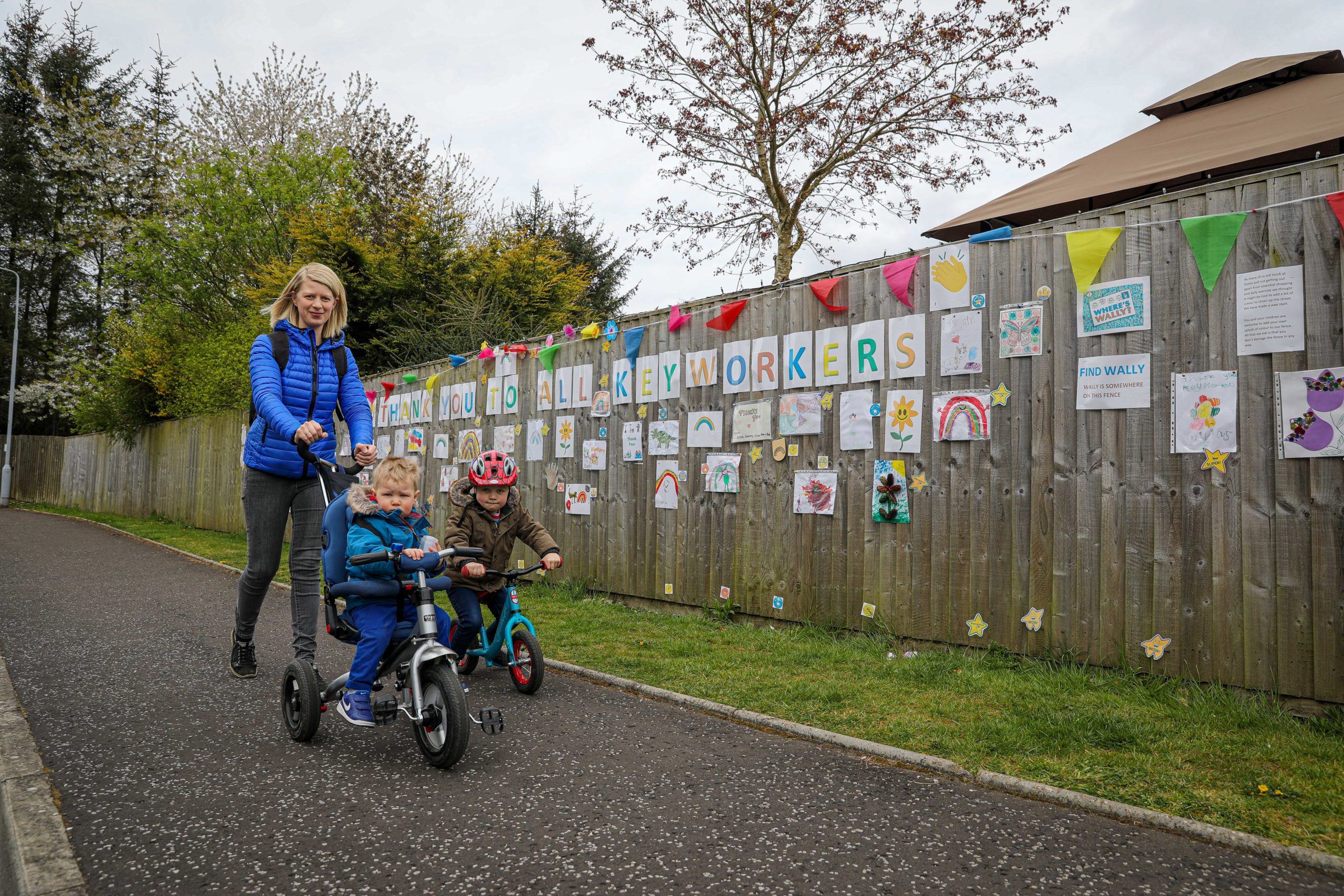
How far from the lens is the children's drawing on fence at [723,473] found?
6730 millimetres

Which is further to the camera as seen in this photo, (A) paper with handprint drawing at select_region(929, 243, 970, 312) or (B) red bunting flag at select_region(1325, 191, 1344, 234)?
(A) paper with handprint drawing at select_region(929, 243, 970, 312)

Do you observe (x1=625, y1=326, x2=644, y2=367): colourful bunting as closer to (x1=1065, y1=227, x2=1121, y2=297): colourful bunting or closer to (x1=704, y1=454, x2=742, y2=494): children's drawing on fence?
(x1=704, y1=454, x2=742, y2=494): children's drawing on fence

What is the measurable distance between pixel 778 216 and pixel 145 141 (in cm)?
2601

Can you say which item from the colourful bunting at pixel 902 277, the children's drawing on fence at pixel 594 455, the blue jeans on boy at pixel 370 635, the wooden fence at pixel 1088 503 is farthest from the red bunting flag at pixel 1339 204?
the children's drawing on fence at pixel 594 455

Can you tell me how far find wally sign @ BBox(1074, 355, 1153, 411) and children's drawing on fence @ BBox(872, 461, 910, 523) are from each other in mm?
1218

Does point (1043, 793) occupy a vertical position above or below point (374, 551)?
below

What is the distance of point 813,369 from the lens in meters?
6.16

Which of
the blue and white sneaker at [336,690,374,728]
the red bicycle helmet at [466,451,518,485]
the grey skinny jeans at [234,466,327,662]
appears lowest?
the blue and white sneaker at [336,690,374,728]

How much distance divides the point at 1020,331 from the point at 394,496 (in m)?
3.67

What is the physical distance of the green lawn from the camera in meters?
3.04

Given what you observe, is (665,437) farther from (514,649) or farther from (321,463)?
(321,463)

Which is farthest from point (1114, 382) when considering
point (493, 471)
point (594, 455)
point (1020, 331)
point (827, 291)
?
point (594, 455)

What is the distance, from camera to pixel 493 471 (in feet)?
16.1

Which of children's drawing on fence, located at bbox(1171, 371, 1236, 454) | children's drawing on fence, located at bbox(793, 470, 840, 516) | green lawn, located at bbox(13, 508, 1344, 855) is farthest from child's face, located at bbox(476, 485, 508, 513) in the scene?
children's drawing on fence, located at bbox(1171, 371, 1236, 454)
